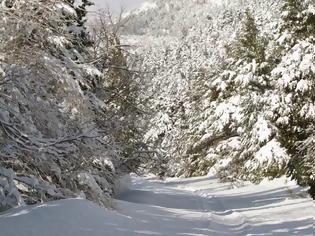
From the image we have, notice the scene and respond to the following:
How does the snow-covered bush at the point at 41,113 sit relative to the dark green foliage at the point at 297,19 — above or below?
below

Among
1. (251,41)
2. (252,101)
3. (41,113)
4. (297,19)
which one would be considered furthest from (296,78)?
(41,113)

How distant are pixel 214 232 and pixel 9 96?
16.5ft

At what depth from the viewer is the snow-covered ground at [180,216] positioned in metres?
7.55

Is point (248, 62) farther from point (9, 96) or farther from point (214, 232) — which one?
point (9, 96)

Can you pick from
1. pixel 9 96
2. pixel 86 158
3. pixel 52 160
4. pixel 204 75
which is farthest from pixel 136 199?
pixel 204 75

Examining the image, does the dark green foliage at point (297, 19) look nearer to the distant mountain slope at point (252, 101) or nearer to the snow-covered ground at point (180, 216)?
the distant mountain slope at point (252, 101)

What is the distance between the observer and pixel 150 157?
17.4 meters

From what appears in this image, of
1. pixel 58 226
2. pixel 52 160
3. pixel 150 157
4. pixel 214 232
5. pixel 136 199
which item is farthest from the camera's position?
pixel 150 157

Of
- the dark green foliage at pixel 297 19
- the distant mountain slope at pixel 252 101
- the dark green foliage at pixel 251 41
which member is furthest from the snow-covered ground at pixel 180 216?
the dark green foliage at pixel 251 41

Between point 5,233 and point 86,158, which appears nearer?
point 5,233

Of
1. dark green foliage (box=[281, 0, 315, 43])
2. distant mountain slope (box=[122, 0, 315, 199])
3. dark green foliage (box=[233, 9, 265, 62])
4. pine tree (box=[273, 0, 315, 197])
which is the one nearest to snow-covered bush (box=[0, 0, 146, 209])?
distant mountain slope (box=[122, 0, 315, 199])

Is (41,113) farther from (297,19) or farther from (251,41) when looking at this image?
(251,41)

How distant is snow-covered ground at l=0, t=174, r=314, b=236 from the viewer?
24.8 feet

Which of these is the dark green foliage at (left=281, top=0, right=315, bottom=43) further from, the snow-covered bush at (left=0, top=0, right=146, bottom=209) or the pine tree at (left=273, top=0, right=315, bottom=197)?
the snow-covered bush at (left=0, top=0, right=146, bottom=209)
